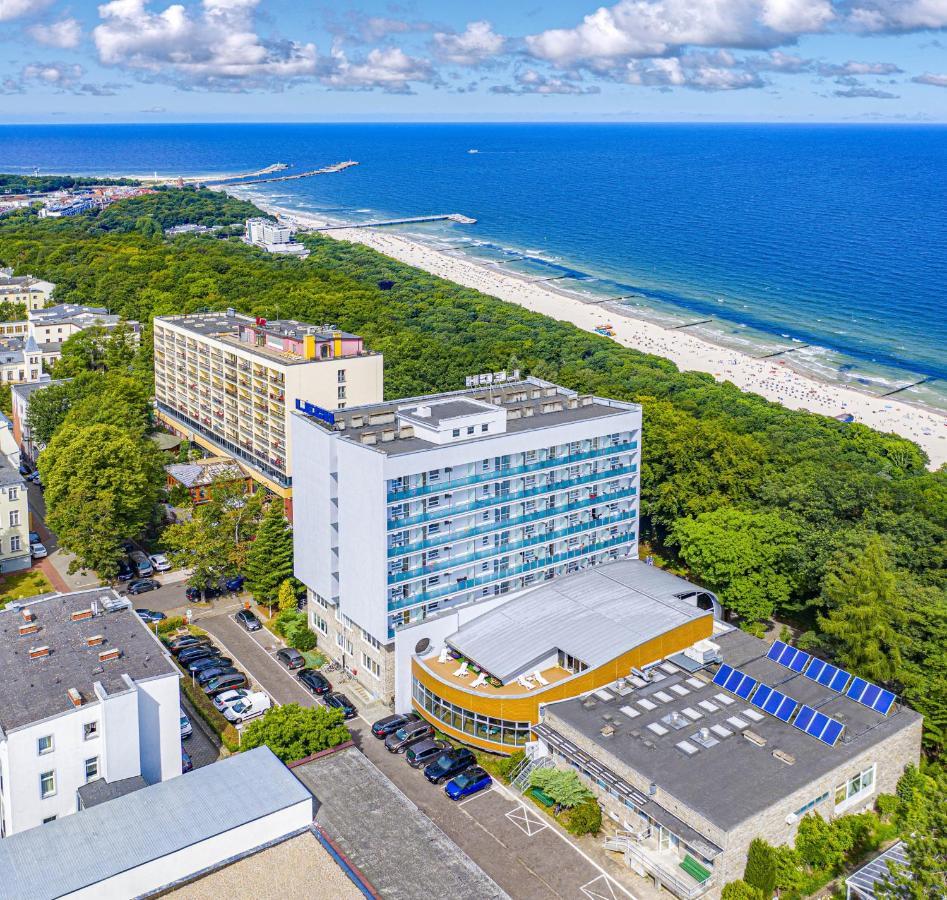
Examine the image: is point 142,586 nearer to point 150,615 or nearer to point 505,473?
point 150,615

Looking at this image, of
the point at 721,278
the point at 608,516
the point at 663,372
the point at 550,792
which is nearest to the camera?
the point at 550,792

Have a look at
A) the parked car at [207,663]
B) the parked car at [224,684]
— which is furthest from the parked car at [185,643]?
the parked car at [224,684]

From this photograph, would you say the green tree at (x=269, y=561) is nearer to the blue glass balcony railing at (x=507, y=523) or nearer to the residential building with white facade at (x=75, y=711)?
the blue glass balcony railing at (x=507, y=523)

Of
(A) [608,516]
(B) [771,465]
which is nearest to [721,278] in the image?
(B) [771,465]

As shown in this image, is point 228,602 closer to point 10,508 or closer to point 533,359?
point 10,508

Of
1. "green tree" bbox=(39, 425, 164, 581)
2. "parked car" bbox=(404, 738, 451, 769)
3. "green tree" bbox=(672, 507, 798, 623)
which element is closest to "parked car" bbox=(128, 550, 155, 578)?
"green tree" bbox=(39, 425, 164, 581)

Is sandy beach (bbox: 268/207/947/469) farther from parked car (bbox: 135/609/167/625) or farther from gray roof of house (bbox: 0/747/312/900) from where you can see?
gray roof of house (bbox: 0/747/312/900)
